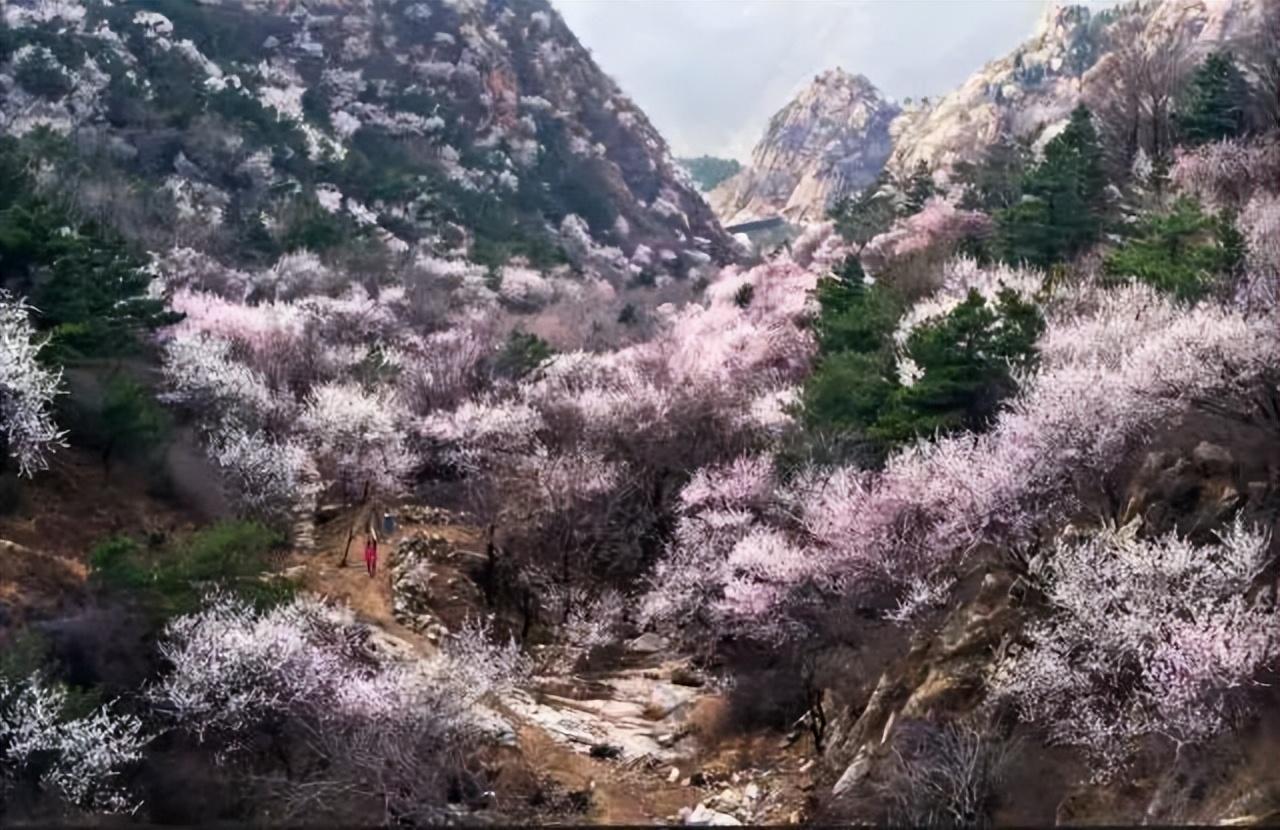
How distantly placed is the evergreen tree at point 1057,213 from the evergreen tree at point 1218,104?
4.37 m

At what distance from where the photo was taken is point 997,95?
88250mm

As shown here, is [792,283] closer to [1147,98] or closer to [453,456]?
[1147,98]

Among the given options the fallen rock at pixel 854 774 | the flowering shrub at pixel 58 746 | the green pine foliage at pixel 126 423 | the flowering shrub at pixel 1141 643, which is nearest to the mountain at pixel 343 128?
the green pine foliage at pixel 126 423

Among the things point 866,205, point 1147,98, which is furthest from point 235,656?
point 866,205

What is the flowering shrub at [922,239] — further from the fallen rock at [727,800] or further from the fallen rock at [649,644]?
the fallen rock at [727,800]

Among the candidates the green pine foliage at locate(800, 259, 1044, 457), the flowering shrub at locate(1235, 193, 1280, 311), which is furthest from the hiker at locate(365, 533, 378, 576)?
the flowering shrub at locate(1235, 193, 1280, 311)

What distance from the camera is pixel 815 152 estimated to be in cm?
12988

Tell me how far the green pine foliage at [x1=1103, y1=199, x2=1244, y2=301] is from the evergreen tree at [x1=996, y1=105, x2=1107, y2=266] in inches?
144

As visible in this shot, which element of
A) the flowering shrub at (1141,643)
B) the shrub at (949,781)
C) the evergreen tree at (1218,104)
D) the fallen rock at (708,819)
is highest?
the evergreen tree at (1218,104)

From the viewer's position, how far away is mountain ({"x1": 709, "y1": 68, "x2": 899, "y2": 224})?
124 metres

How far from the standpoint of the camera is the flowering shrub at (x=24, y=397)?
63.7ft

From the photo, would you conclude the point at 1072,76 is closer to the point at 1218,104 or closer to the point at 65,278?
the point at 1218,104

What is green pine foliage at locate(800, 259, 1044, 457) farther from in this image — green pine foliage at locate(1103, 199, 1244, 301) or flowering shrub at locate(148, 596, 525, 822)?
flowering shrub at locate(148, 596, 525, 822)

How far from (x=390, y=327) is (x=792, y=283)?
1545cm
